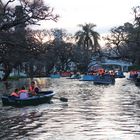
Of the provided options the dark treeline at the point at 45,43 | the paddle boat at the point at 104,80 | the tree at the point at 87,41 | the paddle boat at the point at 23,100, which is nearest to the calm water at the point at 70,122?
the paddle boat at the point at 23,100

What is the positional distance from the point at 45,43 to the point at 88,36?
23348 millimetres

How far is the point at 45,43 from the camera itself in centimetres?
11788

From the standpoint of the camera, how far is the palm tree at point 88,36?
138m

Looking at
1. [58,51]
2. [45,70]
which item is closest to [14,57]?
[58,51]

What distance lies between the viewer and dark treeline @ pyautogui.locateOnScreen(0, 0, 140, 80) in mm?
50625

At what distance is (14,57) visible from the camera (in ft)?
234

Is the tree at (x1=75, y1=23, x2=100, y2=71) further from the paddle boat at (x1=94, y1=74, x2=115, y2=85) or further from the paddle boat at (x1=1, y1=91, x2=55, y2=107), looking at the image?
the paddle boat at (x1=1, y1=91, x2=55, y2=107)

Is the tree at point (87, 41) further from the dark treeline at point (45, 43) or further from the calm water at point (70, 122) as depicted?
the calm water at point (70, 122)

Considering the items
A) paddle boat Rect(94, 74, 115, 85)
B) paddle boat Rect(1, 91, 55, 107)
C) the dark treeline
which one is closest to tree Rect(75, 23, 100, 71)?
the dark treeline

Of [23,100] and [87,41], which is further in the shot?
[87,41]

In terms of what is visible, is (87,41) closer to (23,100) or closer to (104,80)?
(104,80)

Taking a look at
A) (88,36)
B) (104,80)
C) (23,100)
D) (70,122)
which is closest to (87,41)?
(88,36)

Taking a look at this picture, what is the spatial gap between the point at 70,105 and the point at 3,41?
20.4 meters

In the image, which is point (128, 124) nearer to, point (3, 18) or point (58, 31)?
point (3, 18)
